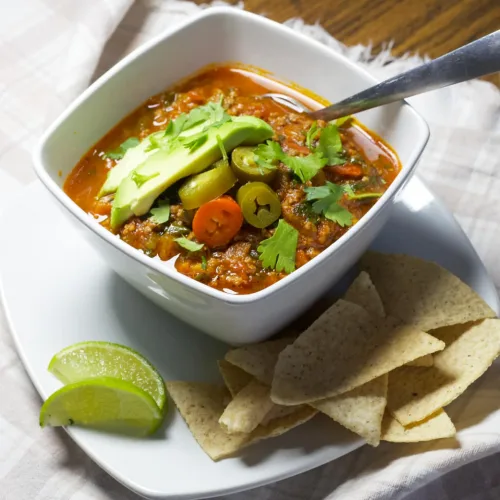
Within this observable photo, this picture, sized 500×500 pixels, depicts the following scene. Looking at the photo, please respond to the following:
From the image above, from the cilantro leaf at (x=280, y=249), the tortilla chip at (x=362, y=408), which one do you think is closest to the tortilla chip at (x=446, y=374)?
the tortilla chip at (x=362, y=408)

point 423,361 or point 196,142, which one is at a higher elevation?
point 196,142

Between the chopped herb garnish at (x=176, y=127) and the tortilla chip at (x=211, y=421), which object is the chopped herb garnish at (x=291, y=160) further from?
the tortilla chip at (x=211, y=421)

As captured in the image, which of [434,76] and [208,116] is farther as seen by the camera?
[208,116]

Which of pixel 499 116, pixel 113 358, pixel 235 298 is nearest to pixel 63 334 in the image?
pixel 113 358

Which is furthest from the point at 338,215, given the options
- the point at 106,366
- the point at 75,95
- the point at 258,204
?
the point at 75,95

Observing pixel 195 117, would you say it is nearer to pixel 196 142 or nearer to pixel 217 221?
pixel 196 142
